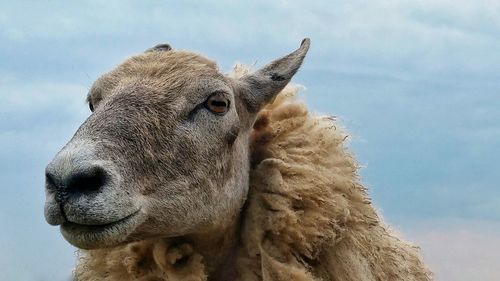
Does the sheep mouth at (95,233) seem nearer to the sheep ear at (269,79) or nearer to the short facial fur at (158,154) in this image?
the short facial fur at (158,154)

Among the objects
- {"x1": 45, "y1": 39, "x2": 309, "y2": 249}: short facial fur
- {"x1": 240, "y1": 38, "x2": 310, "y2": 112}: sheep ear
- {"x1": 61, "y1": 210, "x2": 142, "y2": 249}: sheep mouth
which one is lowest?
{"x1": 61, "y1": 210, "x2": 142, "y2": 249}: sheep mouth

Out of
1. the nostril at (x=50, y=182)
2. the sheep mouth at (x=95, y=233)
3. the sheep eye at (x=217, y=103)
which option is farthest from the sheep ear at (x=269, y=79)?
the nostril at (x=50, y=182)

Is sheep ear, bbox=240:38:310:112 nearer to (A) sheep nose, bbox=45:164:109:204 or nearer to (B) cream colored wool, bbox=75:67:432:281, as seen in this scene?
(B) cream colored wool, bbox=75:67:432:281

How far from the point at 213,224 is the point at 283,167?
0.92m

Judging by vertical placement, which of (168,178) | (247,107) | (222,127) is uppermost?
(247,107)

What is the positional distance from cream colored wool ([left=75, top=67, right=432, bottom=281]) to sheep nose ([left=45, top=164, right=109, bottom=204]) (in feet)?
4.92

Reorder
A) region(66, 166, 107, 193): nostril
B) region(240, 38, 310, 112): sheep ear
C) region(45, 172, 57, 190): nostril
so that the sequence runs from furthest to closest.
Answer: region(240, 38, 310, 112): sheep ear, region(45, 172, 57, 190): nostril, region(66, 166, 107, 193): nostril

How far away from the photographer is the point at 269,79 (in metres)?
7.30

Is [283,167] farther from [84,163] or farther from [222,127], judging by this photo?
[84,163]

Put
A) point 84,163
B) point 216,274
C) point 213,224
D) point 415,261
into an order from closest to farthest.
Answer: point 84,163, point 213,224, point 216,274, point 415,261

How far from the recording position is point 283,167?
287 inches

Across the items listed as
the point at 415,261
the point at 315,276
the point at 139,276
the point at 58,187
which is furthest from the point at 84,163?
the point at 415,261

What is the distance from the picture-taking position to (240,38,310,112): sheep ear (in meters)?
7.22

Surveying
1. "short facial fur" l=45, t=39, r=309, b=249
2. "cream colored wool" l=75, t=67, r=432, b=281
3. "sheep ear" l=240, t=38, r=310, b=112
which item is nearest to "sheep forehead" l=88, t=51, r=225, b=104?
"short facial fur" l=45, t=39, r=309, b=249
